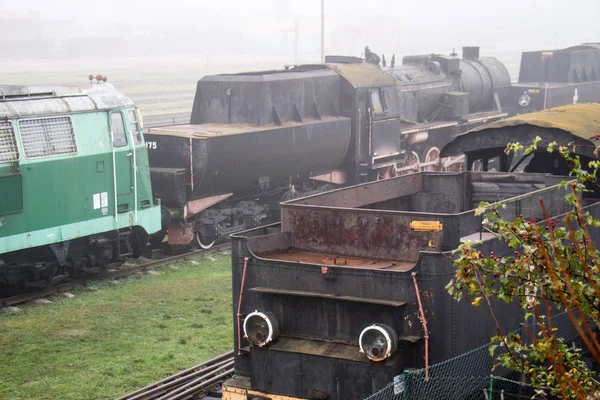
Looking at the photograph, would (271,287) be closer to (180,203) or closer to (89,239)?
(89,239)

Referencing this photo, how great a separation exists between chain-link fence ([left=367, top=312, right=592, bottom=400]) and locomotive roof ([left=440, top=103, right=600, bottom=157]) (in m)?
3.28

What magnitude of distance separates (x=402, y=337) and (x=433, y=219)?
1.17 metres

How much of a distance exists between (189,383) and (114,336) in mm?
2751

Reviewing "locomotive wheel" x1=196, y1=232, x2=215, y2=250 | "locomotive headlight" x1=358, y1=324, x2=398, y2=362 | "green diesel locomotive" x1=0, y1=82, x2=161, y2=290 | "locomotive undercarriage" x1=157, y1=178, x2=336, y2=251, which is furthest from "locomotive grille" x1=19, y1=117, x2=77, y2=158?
"locomotive headlight" x1=358, y1=324, x2=398, y2=362

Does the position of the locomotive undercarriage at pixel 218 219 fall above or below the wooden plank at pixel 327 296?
below

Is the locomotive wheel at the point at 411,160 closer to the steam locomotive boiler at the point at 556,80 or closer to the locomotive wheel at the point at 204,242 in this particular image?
the steam locomotive boiler at the point at 556,80

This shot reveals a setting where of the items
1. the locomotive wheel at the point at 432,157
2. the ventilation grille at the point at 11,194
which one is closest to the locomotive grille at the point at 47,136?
the ventilation grille at the point at 11,194

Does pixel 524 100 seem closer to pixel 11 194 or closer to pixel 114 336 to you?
pixel 11 194

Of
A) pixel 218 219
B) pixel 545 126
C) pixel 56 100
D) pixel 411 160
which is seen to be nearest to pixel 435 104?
pixel 411 160

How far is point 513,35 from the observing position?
100625 mm

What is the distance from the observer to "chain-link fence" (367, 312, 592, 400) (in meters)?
7.62

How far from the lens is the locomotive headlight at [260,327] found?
8.30m

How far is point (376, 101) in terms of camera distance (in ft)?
74.9

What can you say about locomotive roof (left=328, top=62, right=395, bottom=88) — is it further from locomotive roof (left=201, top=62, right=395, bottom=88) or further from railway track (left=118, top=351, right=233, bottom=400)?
railway track (left=118, top=351, right=233, bottom=400)
